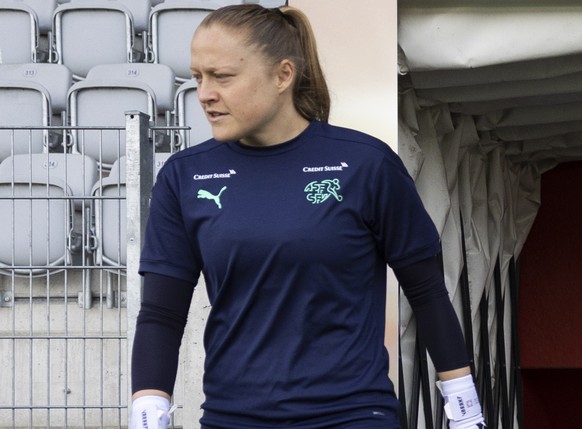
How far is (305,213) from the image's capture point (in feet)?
6.72

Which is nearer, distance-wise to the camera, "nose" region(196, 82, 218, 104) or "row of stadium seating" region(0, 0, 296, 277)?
"nose" region(196, 82, 218, 104)

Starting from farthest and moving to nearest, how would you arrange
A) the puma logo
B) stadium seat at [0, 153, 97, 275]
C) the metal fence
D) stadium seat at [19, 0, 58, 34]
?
stadium seat at [19, 0, 58, 34] < stadium seat at [0, 153, 97, 275] < the metal fence < the puma logo

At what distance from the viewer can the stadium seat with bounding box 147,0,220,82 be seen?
6.86m

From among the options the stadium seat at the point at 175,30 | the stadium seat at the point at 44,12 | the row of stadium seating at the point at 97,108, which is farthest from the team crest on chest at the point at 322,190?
the stadium seat at the point at 44,12

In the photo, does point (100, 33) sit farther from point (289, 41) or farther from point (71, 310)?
point (289, 41)

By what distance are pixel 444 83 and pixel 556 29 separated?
2.02 feet

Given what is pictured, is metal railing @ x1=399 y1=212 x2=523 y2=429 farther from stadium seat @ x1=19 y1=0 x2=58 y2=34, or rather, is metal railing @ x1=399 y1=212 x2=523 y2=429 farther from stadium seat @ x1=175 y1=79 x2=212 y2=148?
stadium seat @ x1=19 y1=0 x2=58 y2=34

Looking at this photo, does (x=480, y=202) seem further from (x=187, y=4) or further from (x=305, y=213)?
(x=305, y=213)

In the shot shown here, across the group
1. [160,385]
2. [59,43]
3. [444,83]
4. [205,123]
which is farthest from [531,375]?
[160,385]

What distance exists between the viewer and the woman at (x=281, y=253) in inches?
79.2

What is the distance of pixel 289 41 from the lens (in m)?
2.19

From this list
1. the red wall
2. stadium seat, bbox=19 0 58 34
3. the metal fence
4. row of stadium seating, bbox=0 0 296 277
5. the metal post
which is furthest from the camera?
the red wall

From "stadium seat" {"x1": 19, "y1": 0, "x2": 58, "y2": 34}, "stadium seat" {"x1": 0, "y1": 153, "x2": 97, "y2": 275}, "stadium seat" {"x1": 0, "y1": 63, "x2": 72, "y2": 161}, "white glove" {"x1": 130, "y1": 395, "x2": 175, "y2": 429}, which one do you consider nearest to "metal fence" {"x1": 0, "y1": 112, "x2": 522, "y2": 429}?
"stadium seat" {"x1": 0, "y1": 153, "x2": 97, "y2": 275}

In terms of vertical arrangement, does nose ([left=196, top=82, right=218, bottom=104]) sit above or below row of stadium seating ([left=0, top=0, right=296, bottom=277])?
below
